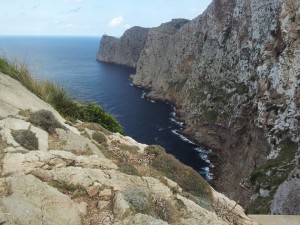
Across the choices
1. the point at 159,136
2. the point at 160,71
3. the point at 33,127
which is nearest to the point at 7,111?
the point at 33,127

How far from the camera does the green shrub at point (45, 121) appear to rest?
15180mm

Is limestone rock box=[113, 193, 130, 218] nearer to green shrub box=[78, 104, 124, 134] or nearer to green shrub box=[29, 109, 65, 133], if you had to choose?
green shrub box=[29, 109, 65, 133]

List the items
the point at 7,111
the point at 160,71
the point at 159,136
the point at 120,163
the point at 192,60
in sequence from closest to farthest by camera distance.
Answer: the point at 120,163, the point at 7,111, the point at 159,136, the point at 192,60, the point at 160,71

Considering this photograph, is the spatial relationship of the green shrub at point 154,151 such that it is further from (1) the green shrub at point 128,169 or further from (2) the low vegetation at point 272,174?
(2) the low vegetation at point 272,174

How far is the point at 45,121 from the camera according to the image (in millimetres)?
15273

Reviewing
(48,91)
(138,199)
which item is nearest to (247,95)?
(48,91)

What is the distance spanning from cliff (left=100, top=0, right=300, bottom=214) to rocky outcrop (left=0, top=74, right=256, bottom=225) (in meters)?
28.5

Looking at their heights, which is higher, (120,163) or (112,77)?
(120,163)

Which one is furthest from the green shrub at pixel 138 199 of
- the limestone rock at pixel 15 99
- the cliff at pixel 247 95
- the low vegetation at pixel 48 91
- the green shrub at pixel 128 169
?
the cliff at pixel 247 95

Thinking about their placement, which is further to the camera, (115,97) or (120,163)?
(115,97)

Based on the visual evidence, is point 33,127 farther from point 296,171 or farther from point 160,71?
point 160,71

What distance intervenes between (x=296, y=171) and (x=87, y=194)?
38946 mm

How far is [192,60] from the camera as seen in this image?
400 ft

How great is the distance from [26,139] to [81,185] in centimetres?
347
